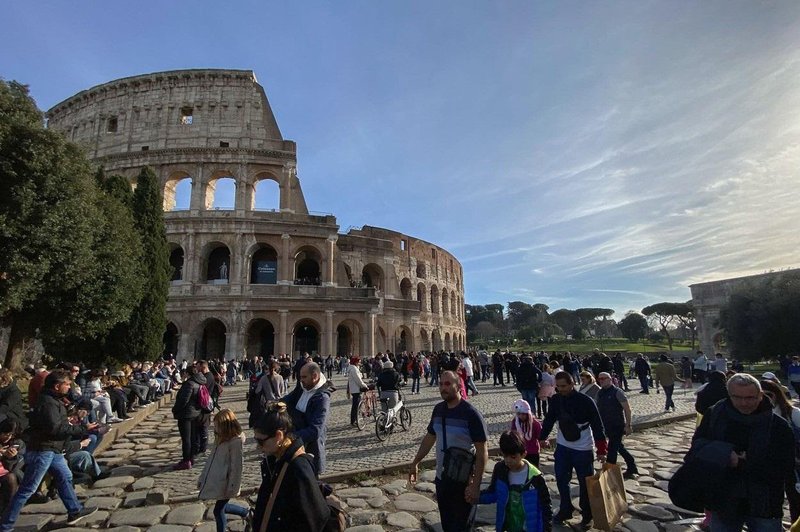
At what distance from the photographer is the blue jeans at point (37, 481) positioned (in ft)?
15.0

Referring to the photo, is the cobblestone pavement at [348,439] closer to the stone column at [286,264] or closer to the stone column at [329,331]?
the stone column at [329,331]

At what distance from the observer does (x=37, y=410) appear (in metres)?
4.89

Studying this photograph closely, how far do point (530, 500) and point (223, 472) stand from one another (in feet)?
9.73

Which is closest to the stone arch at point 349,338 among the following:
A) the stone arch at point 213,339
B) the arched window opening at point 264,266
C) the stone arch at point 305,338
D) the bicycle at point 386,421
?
the stone arch at point 305,338

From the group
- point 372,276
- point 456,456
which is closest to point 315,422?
point 456,456

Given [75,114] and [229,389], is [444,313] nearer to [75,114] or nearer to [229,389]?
[229,389]

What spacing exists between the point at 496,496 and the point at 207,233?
2810cm

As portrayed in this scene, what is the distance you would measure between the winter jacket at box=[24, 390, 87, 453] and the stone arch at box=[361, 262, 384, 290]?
30.3 metres

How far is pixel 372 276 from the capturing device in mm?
36344

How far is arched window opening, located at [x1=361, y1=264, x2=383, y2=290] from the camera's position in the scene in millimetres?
35781

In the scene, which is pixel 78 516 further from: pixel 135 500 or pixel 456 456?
pixel 456 456

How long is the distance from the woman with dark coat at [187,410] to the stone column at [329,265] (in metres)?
21.3

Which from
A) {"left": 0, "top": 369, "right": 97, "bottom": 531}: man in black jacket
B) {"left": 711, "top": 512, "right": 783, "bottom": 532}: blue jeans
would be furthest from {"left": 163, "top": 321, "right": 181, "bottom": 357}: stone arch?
{"left": 711, "top": 512, "right": 783, "bottom": 532}: blue jeans

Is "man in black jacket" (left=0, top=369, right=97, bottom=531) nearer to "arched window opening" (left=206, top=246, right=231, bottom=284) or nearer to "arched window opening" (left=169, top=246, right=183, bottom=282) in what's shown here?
"arched window opening" (left=206, top=246, right=231, bottom=284)
